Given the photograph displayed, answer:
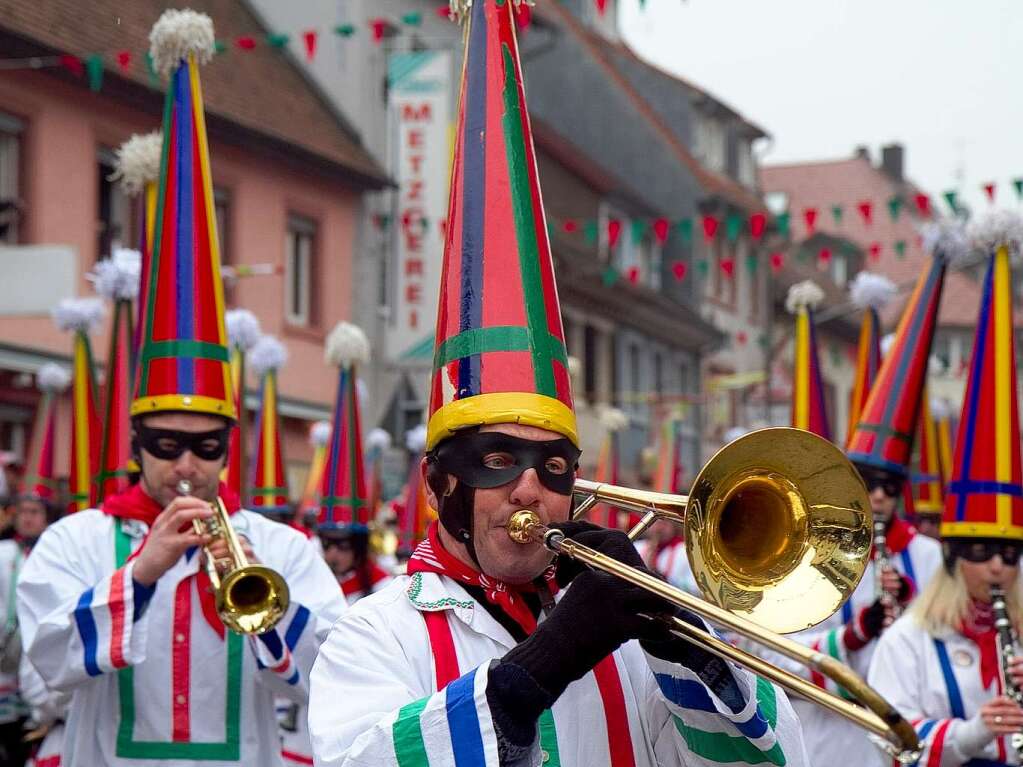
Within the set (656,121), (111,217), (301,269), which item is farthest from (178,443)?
(656,121)

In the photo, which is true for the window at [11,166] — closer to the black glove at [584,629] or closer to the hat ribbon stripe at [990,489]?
the hat ribbon stripe at [990,489]

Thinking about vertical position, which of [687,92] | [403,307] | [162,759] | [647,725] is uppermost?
[687,92]

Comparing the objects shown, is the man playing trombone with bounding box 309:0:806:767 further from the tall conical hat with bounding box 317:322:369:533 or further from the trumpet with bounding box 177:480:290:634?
the tall conical hat with bounding box 317:322:369:533

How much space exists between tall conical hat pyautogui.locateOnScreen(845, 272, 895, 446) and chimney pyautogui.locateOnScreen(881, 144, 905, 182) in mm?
50700

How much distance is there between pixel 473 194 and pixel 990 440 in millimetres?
3720

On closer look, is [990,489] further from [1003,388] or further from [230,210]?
[230,210]

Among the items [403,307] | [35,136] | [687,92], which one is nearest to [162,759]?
[35,136]

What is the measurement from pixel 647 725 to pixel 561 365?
2.64 feet

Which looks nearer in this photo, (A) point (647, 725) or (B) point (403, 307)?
(A) point (647, 725)

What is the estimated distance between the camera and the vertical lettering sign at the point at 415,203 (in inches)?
884

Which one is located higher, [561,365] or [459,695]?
[561,365]

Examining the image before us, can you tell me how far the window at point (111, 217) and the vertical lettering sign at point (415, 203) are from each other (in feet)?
15.3

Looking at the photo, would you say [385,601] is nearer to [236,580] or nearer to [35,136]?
[236,580]

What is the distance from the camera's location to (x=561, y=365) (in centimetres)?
356
